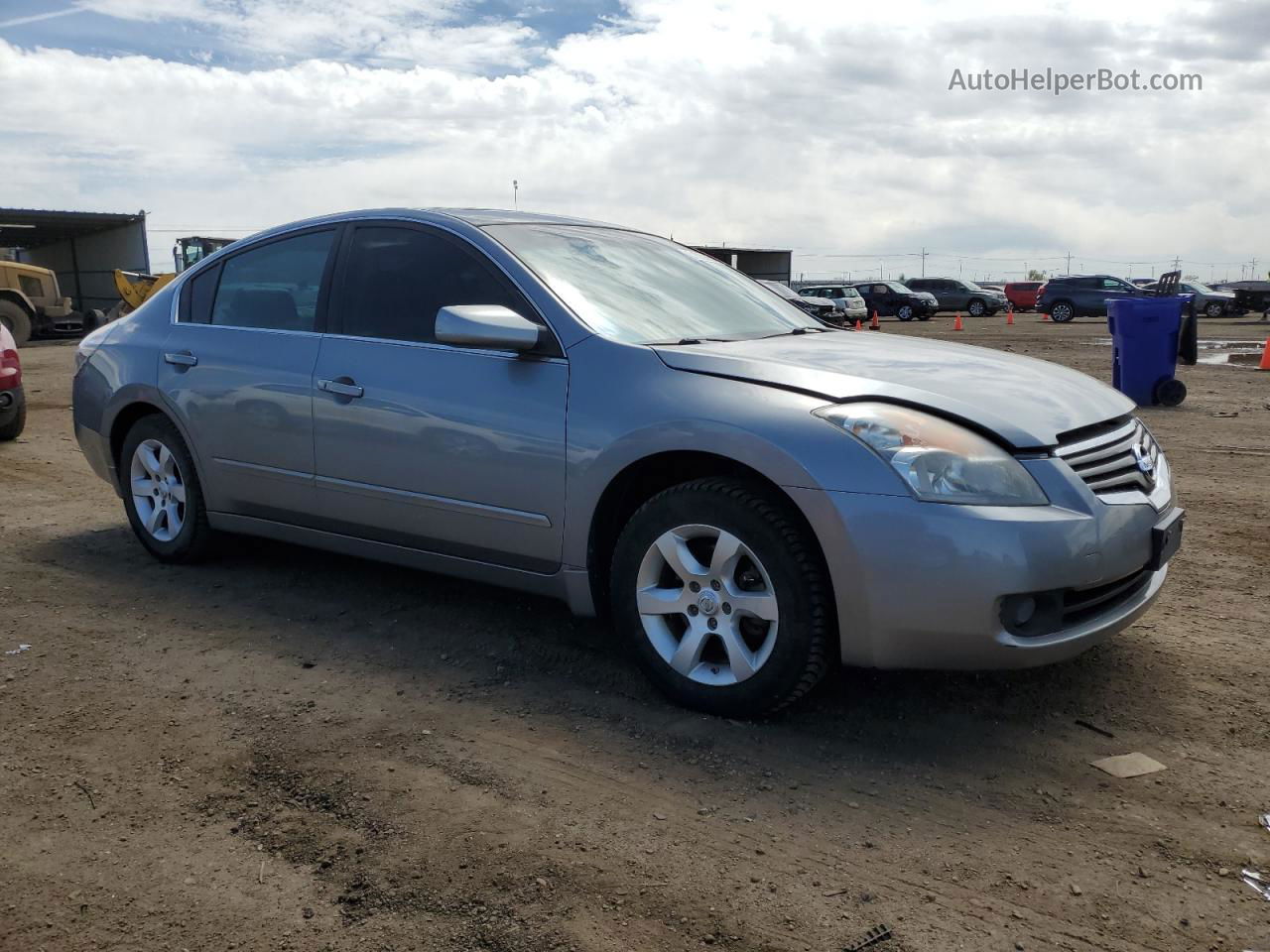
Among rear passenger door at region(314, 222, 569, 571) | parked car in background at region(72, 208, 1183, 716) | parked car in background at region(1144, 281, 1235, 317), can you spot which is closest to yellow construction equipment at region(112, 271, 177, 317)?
parked car in background at region(72, 208, 1183, 716)

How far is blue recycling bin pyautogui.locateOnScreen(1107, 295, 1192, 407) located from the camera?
11.6 meters

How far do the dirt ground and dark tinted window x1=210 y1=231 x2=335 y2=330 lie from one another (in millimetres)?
1192

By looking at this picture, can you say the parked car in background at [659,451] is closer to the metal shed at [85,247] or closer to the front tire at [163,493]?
the front tire at [163,493]

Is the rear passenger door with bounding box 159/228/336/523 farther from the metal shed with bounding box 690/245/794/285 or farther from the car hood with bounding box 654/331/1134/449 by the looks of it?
the metal shed with bounding box 690/245/794/285

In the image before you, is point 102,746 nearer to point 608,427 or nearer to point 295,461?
point 295,461

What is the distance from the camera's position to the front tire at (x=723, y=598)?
3.22 meters

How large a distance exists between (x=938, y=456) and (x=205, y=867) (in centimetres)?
212

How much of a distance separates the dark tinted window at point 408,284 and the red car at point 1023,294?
141 feet

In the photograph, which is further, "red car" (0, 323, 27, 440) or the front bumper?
"red car" (0, 323, 27, 440)

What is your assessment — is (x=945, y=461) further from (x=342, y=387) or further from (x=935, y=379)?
(x=342, y=387)

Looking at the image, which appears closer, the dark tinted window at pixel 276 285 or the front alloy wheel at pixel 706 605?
the front alloy wheel at pixel 706 605

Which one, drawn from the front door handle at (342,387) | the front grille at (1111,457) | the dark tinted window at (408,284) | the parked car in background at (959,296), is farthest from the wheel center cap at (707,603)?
the parked car in background at (959,296)

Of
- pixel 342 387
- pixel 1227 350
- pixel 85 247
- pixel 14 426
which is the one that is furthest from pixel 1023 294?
pixel 342 387

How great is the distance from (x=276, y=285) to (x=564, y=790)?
277 centimetres
